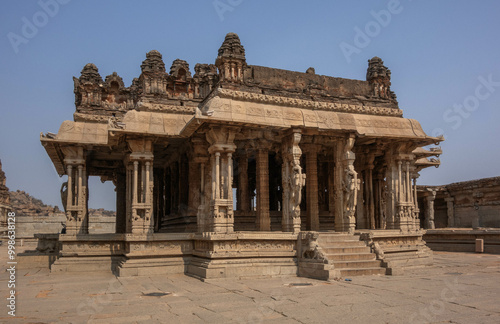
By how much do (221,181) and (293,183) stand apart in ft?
7.20

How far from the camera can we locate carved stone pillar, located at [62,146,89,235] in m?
16.3

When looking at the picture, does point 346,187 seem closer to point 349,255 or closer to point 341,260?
point 349,255

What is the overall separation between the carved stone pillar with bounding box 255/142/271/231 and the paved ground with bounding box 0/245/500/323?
3364 mm

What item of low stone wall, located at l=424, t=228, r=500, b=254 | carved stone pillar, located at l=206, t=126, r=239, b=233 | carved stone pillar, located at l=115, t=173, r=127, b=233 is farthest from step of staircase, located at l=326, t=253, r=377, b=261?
carved stone pillar, located at l=115, t=173, r=127, b=233

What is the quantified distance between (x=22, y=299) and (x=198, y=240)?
→ 5.31 metres

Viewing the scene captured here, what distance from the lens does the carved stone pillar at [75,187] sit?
1631 centimetres

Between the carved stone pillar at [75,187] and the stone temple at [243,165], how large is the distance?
1.6 inches

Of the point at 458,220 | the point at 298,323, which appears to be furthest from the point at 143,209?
the point at 458,220

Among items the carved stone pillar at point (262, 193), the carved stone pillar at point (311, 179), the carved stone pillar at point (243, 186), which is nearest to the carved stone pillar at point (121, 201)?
the carved stone pillar at point (243, 186)

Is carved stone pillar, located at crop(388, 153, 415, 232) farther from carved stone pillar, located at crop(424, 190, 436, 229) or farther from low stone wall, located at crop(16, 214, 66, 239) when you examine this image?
low stone wall, located at crop(16, 214, 66, 239)

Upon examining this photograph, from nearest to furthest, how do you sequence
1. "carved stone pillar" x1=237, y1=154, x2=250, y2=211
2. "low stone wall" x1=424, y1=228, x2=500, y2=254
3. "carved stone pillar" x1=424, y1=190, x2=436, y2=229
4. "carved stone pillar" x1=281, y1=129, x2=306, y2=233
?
"carved stone pillar" x1=281, y1=129, x2=306, y2=233
"carved stone pillar" x1=237, y1=154, x2=250, y2=211
"low stone wall" x1=424, y1=228, x2=500, y2=254
"carved stone pillar" x1=424, y1=190, x2=436, y2=229

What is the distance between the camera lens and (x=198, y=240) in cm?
1395

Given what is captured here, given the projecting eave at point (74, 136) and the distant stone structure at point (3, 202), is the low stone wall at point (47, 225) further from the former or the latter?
the projecting eave at point (74, 136)

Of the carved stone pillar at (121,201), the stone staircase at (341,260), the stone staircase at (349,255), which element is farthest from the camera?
the carved stone pillar at (121,201)
